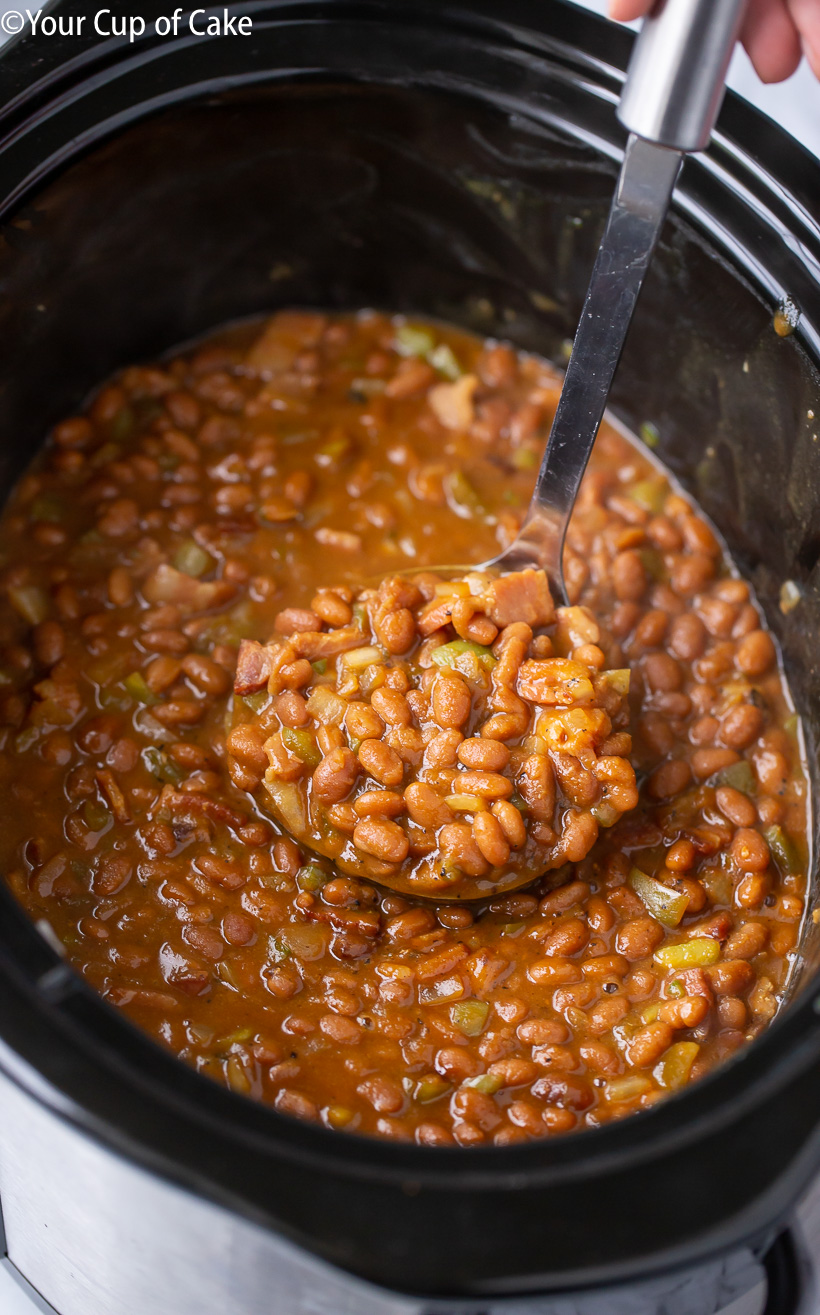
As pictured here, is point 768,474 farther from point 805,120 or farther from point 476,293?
point 805,120

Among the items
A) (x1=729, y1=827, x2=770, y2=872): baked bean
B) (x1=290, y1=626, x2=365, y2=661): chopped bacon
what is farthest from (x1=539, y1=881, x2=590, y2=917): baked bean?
(x1=290, y1=626, x2=365, y2=661): chopped bacon

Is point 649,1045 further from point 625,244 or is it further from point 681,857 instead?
point 625,244

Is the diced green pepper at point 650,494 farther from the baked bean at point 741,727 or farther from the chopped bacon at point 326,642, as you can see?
the chopped bacon at point 326,642

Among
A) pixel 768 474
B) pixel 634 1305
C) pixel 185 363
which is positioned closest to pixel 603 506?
pixel 768 474

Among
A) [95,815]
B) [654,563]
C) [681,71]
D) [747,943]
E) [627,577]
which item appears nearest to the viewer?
[681,71]

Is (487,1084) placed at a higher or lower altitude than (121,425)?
lower

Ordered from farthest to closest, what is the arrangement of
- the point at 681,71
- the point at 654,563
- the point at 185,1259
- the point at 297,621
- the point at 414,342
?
the point at 414,342
the point at 654,563
the point at 297,621
the point at 681,71
the point at 185,1259

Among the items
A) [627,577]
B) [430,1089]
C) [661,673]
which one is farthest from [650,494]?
[430,1089]

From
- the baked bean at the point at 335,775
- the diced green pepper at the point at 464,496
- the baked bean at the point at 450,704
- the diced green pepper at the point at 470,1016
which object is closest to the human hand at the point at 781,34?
the diced green pepper at the point at 464,496
